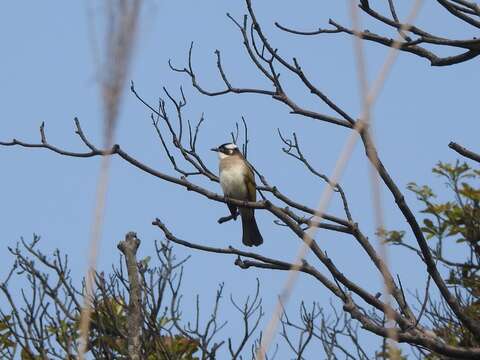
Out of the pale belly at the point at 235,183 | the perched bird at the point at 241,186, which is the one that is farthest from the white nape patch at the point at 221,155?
the pale belly at the point at 235,183

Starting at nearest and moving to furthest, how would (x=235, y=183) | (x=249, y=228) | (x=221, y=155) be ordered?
(x=235, y=183)
(x=249, y=228)
(x=221, y=155)

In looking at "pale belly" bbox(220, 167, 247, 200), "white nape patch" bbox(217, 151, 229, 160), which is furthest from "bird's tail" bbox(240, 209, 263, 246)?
"white nape patch" bbox(217, 151, 229, 160)

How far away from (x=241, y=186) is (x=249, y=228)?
19.5 inches

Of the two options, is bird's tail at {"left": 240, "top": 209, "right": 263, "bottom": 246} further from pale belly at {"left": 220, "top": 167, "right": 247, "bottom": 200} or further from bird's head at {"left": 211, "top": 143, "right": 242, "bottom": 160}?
bird's head at {"left": 211, "top": 143, "right": 242, "bottom": 160}

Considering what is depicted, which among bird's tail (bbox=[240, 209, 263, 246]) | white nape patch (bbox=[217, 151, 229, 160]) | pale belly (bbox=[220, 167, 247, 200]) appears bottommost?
bird's tail (bbox=[240, 209, 263, 246])

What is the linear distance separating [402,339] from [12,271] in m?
4.17

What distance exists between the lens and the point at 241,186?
27.7 feet

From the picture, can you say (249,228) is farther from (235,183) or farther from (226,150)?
(226,150)

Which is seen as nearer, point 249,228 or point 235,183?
point 235,183

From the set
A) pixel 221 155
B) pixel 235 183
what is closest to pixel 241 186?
pixel 235 183

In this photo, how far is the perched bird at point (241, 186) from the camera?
8.43 metres

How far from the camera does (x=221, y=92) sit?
13.9 feet

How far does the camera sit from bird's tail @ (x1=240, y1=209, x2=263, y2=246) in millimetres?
8703

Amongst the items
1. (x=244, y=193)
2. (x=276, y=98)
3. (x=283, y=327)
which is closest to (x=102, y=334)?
(x=283, y=327)
